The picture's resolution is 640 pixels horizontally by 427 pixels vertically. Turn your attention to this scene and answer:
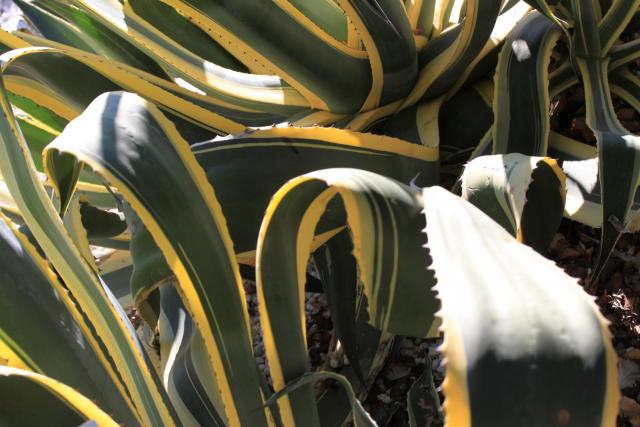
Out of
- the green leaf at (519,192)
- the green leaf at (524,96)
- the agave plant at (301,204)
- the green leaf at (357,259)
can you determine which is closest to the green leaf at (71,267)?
the agave plant at (301,204)

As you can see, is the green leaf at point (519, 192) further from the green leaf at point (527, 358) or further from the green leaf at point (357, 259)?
the green leaf at point (527, 358)

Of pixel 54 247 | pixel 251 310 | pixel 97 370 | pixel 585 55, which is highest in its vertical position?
pixel 585 55

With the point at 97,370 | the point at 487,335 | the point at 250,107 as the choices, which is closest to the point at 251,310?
the point at 250,107

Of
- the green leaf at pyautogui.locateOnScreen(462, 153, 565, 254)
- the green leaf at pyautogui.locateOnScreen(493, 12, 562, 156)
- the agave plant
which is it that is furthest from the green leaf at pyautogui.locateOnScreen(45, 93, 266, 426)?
the green leaf at pyautogui.locateOnScreen(493, 12, 562, 156)

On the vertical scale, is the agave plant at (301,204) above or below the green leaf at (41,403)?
above

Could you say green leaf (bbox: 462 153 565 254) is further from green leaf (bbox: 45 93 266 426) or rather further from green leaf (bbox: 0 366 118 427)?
green leaf (bbox: 0 366 118 427)

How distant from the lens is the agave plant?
0.39 m

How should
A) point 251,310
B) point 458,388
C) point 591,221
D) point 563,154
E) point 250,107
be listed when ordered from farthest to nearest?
point 251,310
point 250,107
point 563,154
point 591,221
point 458,388

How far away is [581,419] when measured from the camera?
1.16 ft

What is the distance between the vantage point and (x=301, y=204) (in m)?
0.59

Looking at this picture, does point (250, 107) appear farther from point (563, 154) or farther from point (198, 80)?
point (563, 154)

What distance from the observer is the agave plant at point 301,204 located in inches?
15.5

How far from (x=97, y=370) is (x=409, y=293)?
11.9 inches

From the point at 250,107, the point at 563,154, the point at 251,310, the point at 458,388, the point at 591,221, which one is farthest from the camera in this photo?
the point at 251,310
